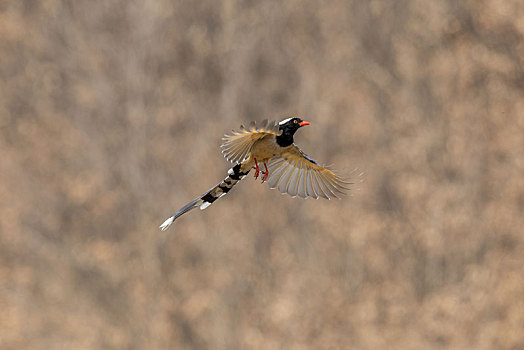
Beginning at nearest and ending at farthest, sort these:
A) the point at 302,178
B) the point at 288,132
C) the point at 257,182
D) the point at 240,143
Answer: the point at 240,143
the point at 288,132
the point at 302,178
the point at 257,182

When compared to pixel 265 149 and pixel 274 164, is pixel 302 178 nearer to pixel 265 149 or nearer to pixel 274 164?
pixel 274 164

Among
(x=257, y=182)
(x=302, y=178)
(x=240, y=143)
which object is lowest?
(x=240, y=143)

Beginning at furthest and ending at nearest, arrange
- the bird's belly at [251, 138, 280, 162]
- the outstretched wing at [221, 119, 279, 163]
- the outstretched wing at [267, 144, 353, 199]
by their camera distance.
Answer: the outstretched wing at [267, 144, 353, 199], the bird's belly at [251, 138, 280, 162], the outstretched wing at [221, 119, 279, 163]

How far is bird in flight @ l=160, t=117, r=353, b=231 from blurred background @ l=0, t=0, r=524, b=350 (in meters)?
6.17

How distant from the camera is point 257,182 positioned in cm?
995

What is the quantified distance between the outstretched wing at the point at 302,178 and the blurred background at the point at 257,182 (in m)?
6.14

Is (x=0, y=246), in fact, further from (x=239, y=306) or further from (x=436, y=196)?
(x=436, y=196)

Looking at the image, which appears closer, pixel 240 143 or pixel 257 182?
pixel 240 143

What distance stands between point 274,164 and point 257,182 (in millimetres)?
6674

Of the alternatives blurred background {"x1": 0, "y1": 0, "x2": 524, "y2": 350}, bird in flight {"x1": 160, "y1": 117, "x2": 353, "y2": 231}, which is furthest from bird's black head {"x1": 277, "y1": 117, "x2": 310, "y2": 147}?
blurred background {"x1": 0, "y1": 0, "x2": 524, "y2": 350}

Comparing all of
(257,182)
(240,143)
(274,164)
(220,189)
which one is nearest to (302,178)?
(274,164)

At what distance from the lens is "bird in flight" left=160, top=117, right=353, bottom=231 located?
2.68 metres

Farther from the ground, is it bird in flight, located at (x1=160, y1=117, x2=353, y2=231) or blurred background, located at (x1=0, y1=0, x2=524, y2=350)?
blurred background, located at (x1=0, y1=0, x2=524, y2=350)

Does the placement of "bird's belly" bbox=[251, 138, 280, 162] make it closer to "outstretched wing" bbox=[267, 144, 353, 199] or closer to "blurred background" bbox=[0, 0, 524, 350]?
"outstretched wing" bbox=[267, 144, 353, 199]
